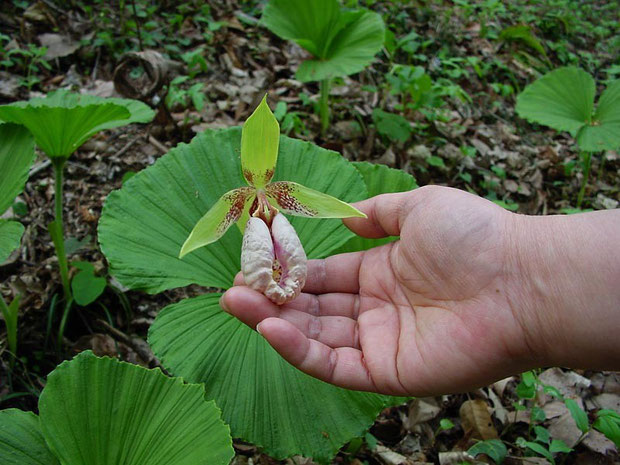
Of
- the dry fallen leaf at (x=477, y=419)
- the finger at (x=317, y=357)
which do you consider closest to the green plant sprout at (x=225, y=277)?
the finger at (x=317, y=357)

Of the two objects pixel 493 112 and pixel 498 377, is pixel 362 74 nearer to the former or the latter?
pixel 493 112

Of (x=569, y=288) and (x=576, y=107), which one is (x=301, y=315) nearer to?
(x=569, y=288)

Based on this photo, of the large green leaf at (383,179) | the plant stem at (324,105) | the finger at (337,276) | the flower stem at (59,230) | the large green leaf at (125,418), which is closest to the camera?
the large green leaf at (125,418)

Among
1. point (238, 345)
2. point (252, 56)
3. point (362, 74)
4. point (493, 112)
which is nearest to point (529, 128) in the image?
point (493, 112)

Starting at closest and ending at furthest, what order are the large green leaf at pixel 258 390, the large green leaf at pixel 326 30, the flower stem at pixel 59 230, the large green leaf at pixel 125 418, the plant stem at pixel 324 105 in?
the large green leaf at pixel 125 418 → the large green leaf at pixel 258 390 → the flower stem at pixel 59 230 → the large green leaf at pixel 326 30 → the plant stem at pixel 324 105

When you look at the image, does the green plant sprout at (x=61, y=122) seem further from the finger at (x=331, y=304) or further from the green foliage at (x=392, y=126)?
the green foliage at (x=392, y=126)
